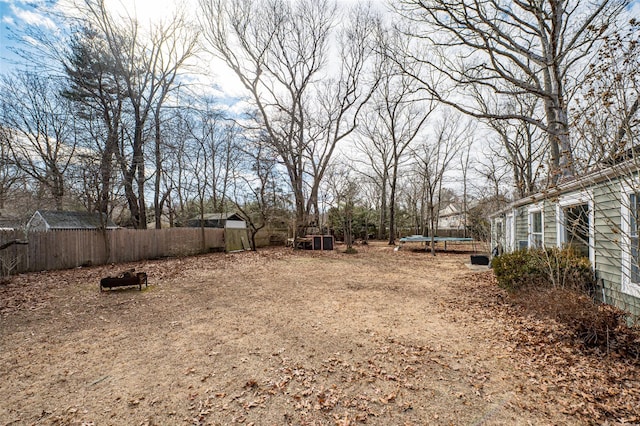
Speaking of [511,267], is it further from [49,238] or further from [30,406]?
[49,238]

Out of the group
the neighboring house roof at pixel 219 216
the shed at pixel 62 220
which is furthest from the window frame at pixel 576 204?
the neighboring house roof at pixel 219 216

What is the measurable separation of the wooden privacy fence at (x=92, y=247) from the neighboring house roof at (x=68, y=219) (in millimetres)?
2517

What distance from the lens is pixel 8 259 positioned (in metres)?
8.96

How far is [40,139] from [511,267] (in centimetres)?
2304

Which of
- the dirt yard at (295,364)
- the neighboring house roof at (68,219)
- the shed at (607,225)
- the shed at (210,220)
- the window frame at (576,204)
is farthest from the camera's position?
the shed at (210,220)

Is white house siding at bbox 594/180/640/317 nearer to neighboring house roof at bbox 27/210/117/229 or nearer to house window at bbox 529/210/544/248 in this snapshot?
house window at bbox 529/210/544/248

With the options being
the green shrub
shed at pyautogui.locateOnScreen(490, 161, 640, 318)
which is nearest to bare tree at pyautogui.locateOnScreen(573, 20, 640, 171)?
shed at pyautogui.locateOnScreen(490, 161, 640, 318)

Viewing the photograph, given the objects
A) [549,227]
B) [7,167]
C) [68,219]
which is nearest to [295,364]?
[549,227]

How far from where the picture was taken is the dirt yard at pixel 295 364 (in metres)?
Answer: 2.68

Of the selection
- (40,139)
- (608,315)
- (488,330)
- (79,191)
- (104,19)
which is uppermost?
(104,19)

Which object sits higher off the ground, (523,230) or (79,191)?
(79,191)

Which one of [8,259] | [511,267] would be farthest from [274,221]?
[511,267]

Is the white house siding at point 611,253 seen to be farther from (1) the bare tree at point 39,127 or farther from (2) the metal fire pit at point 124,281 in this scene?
(1) the bare tree at point 39,127

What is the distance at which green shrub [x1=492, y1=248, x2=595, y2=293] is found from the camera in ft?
16.6
